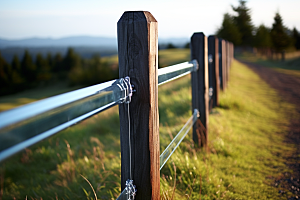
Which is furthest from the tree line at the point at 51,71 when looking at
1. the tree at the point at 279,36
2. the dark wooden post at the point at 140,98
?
the dark wooden post at the point at 140,98

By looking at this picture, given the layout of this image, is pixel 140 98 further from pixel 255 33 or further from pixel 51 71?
pixel 51 71

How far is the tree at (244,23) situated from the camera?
2343 inches

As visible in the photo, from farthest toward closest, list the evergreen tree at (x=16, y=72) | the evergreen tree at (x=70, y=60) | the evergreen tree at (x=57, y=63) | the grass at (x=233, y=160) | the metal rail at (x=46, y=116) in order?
1. the evergreen tree at (x=57, y=63)
2. the evergreen tree at (x=70, y=60)
3. the evergreen tree at (x=16, y=72)
4. the grass at (x=233, y=160)
5. the metal rail at (x=46, y=116)

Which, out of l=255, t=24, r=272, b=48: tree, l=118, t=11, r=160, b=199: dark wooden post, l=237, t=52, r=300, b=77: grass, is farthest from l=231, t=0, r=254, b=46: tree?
l=118, t=11, r=160, b=199: dark wooden post

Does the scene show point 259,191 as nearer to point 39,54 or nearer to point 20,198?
point 20,198

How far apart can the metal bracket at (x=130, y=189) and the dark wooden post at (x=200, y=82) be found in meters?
2.07

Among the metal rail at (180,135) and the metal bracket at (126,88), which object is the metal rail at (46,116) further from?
the metal rail at (180,135)

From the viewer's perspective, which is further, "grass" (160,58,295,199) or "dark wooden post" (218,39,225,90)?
"dark wooden post" (218,39,225,90)

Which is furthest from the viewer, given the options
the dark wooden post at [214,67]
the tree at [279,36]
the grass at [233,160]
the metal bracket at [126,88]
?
the tree at [279,36]

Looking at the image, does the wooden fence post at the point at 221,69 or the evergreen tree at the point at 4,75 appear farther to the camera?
the evergreen tree at the point at 4,75

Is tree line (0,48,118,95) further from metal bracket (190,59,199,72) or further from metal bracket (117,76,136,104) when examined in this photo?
metal bracket (117,76,136,104)

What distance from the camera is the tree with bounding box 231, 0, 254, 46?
Answer: 195 ft

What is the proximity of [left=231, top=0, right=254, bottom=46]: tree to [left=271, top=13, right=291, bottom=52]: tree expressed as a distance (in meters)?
10.7

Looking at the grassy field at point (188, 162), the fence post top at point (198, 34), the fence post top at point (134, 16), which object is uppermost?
the fence post top at point (198, 34)
